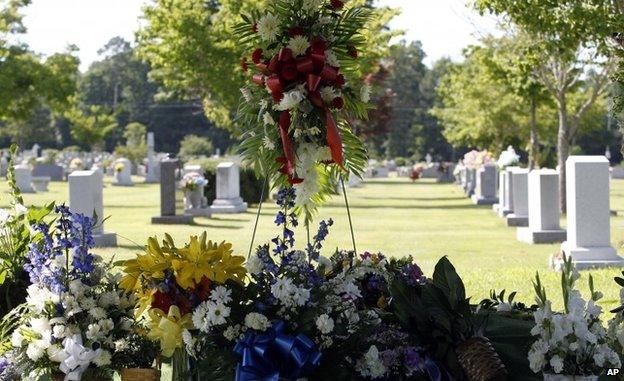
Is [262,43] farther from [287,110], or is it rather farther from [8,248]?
[8,248]

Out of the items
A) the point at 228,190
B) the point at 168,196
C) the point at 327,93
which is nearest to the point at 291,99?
the point at 327,93

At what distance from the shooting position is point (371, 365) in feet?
16.0

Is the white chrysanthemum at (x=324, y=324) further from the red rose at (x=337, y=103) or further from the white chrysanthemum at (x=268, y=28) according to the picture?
the white chrysanthemum at (x=268, y=28)

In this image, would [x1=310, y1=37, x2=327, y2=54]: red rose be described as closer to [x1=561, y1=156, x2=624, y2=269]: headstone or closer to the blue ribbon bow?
the blue ribbon bow

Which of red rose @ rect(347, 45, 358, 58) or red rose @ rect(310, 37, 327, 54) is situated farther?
red rose @ rect(347, 45, 358, 58)

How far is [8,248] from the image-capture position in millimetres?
6711

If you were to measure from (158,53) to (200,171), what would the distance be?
956 centimetres

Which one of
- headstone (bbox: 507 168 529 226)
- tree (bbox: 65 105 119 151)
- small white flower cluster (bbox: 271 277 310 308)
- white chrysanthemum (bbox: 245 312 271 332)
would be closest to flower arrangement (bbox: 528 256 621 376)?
small white flower cluster (bbox: 271 277 310 308)

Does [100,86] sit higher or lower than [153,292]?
higher

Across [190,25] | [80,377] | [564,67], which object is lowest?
[80,377]

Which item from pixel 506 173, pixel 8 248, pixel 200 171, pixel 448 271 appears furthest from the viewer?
pixel 200 171

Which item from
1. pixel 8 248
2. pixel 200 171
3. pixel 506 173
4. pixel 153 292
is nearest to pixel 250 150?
pixel 153 292

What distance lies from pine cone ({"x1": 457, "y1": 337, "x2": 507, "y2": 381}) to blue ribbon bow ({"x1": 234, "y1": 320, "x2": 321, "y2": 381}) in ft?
2.27

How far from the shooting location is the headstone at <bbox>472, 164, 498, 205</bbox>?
33000mm
